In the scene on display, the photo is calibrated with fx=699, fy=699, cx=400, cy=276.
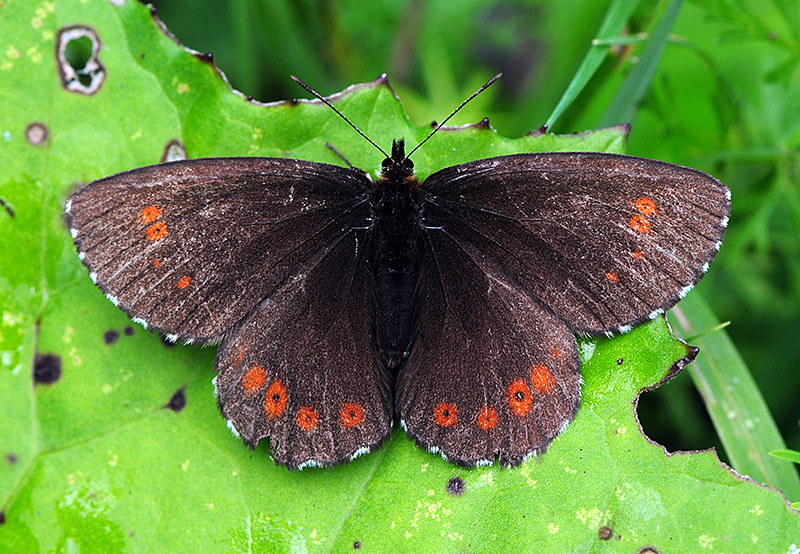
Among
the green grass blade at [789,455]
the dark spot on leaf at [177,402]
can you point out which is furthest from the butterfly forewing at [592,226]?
the dark spot on leaf at [177,402]

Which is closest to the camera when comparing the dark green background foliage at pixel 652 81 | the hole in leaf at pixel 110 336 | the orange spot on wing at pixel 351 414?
the orange spot on wing at pixel 351 414

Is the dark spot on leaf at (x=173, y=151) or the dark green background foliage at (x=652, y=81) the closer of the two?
the dark spot on leaf at (x=173, y=151)

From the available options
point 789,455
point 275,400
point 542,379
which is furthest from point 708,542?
point 275,400

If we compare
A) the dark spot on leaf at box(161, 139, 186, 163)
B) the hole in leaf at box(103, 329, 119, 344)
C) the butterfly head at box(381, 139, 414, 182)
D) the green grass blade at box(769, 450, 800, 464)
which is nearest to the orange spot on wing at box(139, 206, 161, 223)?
the dark spot on leaf at box(161, 139, 186, 163)

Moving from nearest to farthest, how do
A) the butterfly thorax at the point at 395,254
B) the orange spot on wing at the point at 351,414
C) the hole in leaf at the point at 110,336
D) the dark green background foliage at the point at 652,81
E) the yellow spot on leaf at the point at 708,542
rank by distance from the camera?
1. the yellow spot on leaf at the point at 708,542
2. the orange spot on wing at the point at 351,414
3. the butterfly thorax at the point at 395,254
4. the hole in leaf at the point at 110,336
5. the dark green background foliage at the point at 652,81

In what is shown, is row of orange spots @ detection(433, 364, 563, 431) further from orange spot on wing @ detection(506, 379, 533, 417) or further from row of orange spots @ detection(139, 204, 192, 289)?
row of orange spots @ detection(139, 204, 192, 289)

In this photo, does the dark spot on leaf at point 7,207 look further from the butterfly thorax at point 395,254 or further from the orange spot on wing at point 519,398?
the orange spot on wing at point 519,398

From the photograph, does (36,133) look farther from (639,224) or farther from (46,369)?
(639,224)
